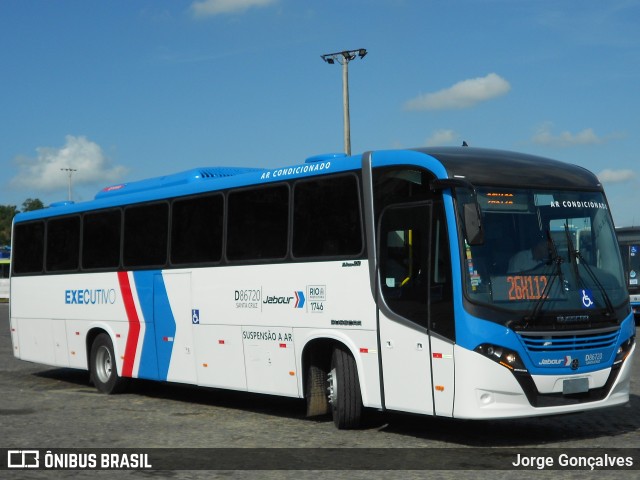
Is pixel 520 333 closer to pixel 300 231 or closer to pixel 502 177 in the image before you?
pixel 502 177

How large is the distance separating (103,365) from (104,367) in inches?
1.5

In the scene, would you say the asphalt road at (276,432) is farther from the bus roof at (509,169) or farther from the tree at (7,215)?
the tree at (7,215)

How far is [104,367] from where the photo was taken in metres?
16.7

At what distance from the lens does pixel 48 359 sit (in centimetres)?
1809

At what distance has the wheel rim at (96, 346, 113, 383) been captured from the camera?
1664 centimetres

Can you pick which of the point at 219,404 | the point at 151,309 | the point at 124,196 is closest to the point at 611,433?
the point at 219,404

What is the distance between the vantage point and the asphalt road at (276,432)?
30.4 feet

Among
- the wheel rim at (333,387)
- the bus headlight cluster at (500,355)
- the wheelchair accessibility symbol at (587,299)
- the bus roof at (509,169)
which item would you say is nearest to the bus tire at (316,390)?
the wheel rim at (333,387)

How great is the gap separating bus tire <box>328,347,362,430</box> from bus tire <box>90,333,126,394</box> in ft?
18.8

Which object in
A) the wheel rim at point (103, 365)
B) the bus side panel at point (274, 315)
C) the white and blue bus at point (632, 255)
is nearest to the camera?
the bus side panel at point (274, 315)

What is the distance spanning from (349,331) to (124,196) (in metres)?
6.19

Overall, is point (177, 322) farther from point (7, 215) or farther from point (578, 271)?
point (7, 215)

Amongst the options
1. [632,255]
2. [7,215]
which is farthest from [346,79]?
[7,215]

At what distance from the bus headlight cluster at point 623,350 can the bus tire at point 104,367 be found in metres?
8.36
